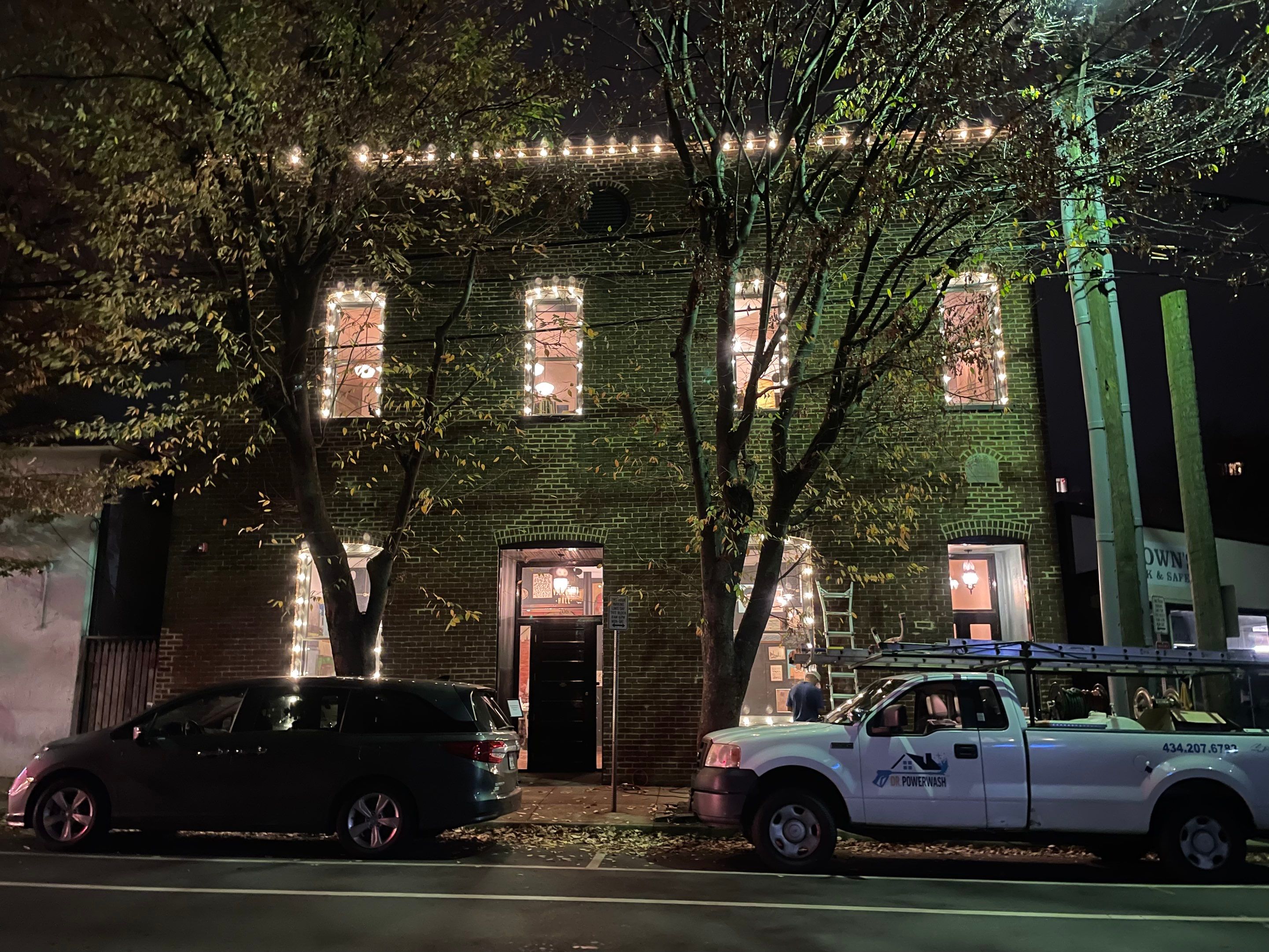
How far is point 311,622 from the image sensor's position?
14586 millimetres

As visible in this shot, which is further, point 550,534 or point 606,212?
point 606,212

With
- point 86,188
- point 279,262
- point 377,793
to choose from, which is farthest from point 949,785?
point 86,188

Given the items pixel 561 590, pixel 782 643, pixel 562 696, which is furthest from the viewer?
pixel 561 590

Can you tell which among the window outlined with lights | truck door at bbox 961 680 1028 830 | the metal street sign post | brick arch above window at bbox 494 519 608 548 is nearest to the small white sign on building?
the metal street sign post

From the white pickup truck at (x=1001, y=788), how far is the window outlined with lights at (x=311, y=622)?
714 centimetres

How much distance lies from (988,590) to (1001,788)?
20.2ft

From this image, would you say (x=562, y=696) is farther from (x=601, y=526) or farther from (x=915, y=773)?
(x=915, y=773)

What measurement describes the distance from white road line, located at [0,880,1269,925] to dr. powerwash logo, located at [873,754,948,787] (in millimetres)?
1653

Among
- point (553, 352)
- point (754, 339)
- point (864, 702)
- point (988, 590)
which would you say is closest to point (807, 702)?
point (864, 702)

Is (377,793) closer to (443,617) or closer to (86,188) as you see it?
(443,617)

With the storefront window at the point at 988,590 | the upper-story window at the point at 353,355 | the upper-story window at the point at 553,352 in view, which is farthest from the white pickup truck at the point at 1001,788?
the upper-story window at the point at 353,355

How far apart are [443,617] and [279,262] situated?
18.7 ft

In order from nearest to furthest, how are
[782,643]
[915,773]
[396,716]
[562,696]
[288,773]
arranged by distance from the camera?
[915,773] < [288,773] < [396,716] < [782,643] < [562,696]

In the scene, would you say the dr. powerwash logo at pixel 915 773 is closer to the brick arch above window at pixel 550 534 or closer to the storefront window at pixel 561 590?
the brick arch above window at pixel 550 534
